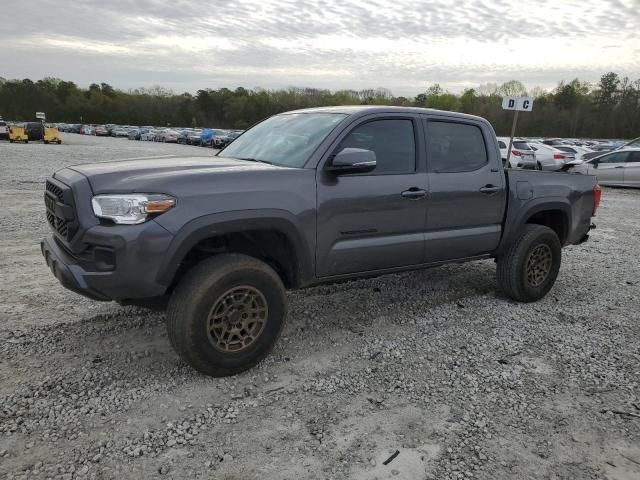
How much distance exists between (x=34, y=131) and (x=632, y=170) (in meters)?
38.1

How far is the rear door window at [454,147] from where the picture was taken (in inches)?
171

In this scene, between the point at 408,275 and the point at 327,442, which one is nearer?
the point at 327,442

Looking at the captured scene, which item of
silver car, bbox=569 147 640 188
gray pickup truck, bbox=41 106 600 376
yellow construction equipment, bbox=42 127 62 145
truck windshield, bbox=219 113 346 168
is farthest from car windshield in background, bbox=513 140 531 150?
yellow construction equipment, bbox=42 127 62 145

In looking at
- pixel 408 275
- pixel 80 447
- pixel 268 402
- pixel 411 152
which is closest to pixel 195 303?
pixel 268 402

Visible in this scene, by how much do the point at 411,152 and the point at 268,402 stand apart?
92.9 inches

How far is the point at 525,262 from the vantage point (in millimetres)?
4938

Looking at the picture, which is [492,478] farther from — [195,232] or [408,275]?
[408,275]

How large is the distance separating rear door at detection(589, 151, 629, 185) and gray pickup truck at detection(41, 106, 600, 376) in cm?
1435

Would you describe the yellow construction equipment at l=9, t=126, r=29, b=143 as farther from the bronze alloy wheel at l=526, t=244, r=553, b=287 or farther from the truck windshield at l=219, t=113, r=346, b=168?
the bronze alloy wheel at l=526, t=244, r=553, b=287

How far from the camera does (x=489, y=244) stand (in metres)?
4.79

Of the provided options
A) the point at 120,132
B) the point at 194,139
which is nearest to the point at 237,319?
the point at 194,139

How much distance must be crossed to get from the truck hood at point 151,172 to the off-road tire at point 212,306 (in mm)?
584

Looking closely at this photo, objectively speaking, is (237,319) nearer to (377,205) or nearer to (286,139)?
(377,205)

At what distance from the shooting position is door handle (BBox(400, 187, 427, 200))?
13.2 ft
